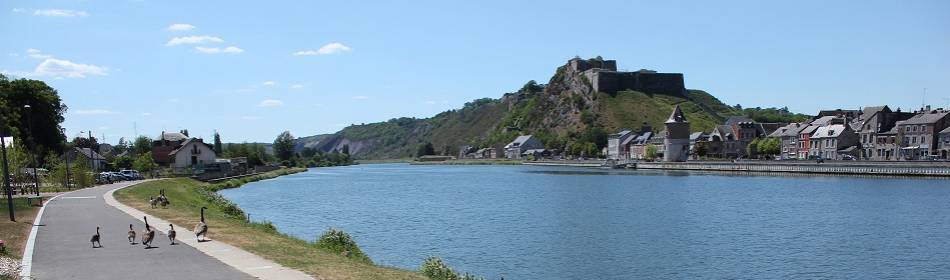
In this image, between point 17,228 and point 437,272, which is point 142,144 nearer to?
point 17,228

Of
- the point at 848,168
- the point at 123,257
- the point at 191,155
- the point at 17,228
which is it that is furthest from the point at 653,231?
the point at 191,155

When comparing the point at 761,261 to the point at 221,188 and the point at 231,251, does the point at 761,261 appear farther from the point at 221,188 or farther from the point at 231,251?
the point at 221,188

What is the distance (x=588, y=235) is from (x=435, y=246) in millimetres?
9631

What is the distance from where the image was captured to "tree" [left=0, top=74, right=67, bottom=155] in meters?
80.1

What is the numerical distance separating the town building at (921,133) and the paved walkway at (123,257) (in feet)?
379

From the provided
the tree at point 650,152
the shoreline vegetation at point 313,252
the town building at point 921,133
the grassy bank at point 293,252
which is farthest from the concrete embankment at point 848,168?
the shoreline vegetation at point 313,252

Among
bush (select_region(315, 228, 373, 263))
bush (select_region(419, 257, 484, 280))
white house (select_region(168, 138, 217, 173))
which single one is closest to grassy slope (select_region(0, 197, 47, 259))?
bush (select_region(315, 228, 373, 263))

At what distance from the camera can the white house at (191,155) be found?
115m

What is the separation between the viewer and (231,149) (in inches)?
6417

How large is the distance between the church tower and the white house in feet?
325

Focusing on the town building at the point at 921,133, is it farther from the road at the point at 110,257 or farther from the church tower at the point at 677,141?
the road at the point at 110,257

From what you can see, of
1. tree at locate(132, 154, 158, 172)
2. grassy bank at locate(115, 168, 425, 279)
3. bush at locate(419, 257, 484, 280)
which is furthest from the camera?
tree at locate(132, 154, 158, 172)

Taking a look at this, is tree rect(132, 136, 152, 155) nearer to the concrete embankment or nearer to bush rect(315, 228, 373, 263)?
the concrete embankment

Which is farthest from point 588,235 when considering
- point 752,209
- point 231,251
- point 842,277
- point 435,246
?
point 231,251
